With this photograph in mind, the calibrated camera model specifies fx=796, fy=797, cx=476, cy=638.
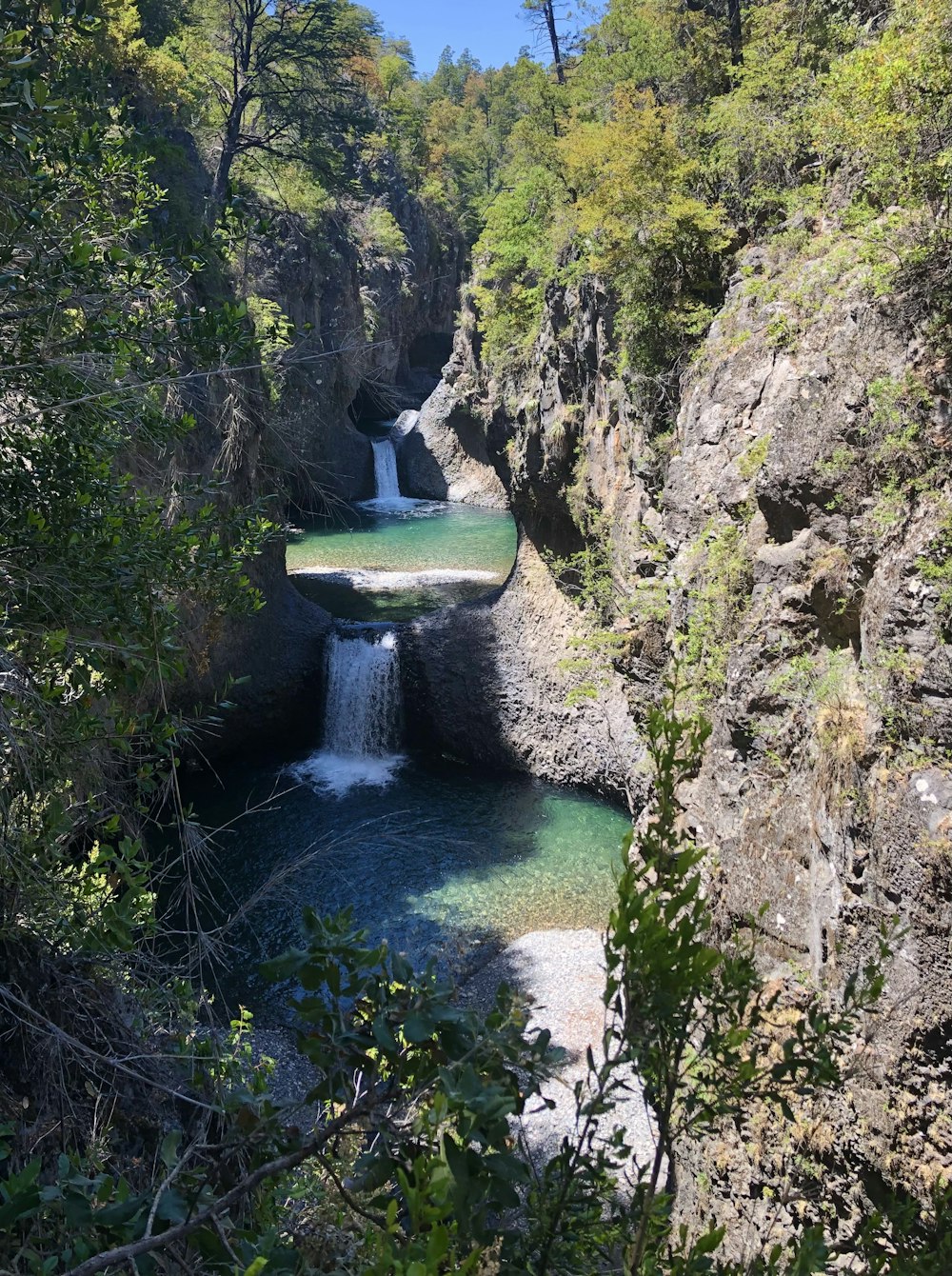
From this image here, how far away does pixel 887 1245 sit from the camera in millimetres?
3822

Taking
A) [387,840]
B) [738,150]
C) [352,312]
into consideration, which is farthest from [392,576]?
[387,840]

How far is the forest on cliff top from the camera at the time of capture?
179 cm

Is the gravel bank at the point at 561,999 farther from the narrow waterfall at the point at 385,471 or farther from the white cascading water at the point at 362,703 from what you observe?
the narrow waterfall at the point at 385,471

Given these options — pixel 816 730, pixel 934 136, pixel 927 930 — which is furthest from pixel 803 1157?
pixel 934 136

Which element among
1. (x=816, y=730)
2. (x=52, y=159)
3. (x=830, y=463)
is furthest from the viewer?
(x=830, y=463)

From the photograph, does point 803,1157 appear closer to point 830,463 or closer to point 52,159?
point 830,463

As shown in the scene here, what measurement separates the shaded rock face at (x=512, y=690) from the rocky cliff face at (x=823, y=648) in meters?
3.47

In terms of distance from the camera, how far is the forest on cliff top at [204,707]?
1794mm

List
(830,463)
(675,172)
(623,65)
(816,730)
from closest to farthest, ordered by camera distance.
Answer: (816,730)
(830,463)
(675,172)
(623,65)

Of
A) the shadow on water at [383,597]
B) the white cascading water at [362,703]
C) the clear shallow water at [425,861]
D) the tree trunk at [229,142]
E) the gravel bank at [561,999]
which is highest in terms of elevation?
the tree trunk at [229,142]

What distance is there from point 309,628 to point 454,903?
21.7 feet

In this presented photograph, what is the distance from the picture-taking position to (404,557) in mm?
22391

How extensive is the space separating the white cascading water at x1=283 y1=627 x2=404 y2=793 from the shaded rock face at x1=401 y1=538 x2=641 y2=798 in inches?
12.5

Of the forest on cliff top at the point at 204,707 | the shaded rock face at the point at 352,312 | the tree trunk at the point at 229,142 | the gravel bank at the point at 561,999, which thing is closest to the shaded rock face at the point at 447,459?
the shaded rock face at the point at 352,312
